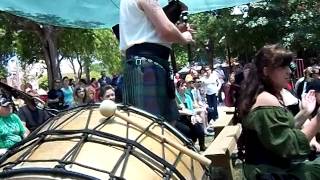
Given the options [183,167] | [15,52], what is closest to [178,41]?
[183,167]

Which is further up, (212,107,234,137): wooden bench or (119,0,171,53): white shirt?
(119,0,171,53): white shirt

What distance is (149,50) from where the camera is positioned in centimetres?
389

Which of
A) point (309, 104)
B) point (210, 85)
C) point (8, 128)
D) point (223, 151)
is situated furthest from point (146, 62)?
point (210, 85)

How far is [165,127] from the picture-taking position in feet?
9.93

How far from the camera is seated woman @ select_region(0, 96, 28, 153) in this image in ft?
22.1

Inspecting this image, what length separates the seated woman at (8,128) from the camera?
6.75 meters

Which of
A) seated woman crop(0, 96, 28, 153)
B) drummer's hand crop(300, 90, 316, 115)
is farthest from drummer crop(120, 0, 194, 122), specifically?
seated woman crop(0, 96, 28, 153)

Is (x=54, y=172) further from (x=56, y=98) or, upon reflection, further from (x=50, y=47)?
(x=50, y=47)

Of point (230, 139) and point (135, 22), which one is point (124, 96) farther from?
point (230, 139)

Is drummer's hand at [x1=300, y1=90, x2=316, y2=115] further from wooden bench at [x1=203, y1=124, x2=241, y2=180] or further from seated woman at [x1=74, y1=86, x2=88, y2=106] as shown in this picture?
seated woman at [x1=74, y1=86, x2=88, y2=106]

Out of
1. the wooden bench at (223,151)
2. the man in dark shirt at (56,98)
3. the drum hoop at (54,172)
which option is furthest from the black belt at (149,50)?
the man in dark shirt at (56,98)

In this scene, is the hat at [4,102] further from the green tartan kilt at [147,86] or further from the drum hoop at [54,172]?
the drum hoop at [54,172]

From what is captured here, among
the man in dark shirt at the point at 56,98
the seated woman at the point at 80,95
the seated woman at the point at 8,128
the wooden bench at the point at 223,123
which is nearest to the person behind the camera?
the wooden bench at the point at 223,123

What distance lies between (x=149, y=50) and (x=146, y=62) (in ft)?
0.27
